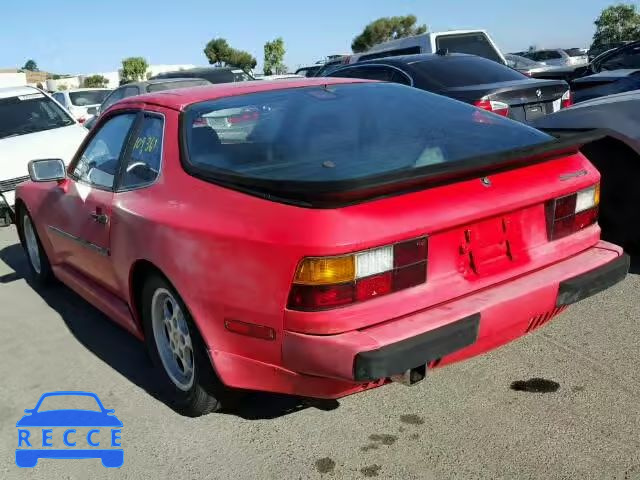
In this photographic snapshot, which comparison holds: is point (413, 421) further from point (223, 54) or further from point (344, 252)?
point (223, 54)

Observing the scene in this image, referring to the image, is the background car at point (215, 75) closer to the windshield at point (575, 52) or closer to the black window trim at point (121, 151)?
the black window trim at point (121, 151)

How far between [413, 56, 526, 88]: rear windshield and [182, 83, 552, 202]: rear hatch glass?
373 cm

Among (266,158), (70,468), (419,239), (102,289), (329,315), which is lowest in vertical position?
(70,468)

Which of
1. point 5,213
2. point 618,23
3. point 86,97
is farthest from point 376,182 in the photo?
→ point 618,23

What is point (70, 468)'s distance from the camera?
111 inches

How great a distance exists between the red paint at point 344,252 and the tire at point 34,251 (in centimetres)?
218

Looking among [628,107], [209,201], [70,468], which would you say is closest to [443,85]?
[628,107]

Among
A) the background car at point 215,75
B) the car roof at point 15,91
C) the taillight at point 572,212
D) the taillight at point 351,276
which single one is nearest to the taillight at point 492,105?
the taillight at point 572,212

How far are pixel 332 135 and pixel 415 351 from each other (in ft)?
4.02

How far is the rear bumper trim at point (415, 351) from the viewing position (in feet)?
7.41

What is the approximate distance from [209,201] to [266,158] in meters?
0.39

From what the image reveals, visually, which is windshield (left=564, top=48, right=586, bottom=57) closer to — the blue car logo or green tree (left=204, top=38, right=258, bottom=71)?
the blue car logo

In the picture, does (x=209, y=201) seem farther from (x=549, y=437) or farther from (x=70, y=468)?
(x=549, y=437)

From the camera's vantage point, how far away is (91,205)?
3.63 metres
